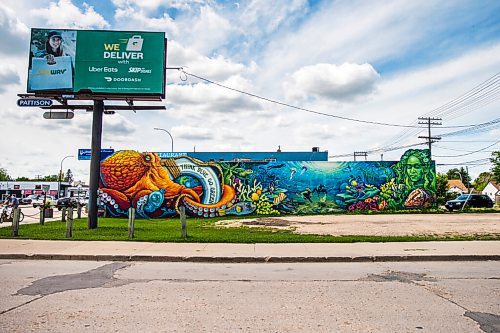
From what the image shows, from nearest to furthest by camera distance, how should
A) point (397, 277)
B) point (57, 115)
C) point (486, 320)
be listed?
1. point (486, 320)
2. point (397, 277)
3. point (57, 115)

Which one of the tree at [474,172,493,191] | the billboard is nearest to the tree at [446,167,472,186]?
the tree at [474,172,493,191]

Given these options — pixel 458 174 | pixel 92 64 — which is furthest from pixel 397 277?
pixel 458 174

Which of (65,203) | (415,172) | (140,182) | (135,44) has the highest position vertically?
(135,44)

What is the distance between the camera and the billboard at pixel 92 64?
18.1 metres

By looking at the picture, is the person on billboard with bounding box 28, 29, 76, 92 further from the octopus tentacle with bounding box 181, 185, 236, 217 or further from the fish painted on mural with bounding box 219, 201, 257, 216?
the fish painted on mural with bounding box 219, 201, 257, 216

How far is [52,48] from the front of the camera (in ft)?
60.1

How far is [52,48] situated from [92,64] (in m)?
1.94

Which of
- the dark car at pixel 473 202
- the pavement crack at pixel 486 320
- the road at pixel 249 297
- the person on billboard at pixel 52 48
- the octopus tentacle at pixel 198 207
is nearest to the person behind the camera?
the pavement crack at pixel 486 320

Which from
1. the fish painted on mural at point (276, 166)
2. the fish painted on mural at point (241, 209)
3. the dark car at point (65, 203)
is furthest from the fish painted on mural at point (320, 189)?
the dark car at point (65, 203)

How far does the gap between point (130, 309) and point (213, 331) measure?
5.11 feet

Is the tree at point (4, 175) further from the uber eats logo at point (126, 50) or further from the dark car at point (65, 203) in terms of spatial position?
the uber eats logo at point (126, 50)

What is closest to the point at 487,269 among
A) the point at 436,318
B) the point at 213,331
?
the point at 436,318

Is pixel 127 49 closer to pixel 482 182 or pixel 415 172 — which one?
pixel 415 172

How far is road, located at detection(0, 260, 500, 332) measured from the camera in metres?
5.13
